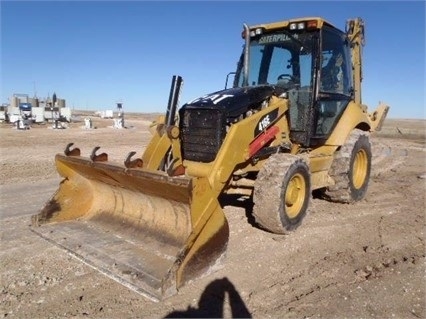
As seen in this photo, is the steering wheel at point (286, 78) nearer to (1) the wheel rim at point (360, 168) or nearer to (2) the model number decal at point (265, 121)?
(2) the model number decal at point (265, 121)

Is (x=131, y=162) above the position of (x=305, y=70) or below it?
below

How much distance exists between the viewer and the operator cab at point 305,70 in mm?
6035

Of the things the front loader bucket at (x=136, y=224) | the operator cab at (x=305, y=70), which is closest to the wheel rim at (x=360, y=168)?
the operator cab at (x=305, y=70)

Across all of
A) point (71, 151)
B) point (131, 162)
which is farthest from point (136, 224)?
point (71, 151)

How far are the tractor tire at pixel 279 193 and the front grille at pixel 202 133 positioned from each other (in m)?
0.69

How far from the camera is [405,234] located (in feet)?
18.5

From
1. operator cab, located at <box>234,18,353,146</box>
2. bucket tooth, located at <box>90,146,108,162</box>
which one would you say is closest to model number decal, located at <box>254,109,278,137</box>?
operator cab, located at <box>234,18,353,146</box>

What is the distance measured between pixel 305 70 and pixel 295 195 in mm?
1943

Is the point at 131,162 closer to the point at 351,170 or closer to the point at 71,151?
the point at 71,151

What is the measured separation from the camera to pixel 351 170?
6949 millimetres

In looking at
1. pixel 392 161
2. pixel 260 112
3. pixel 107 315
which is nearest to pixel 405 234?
pixel 260 112

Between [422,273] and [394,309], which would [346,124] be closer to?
[422,273]

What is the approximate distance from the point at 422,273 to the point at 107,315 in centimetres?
325

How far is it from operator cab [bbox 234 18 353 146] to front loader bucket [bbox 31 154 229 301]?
2.43 m
